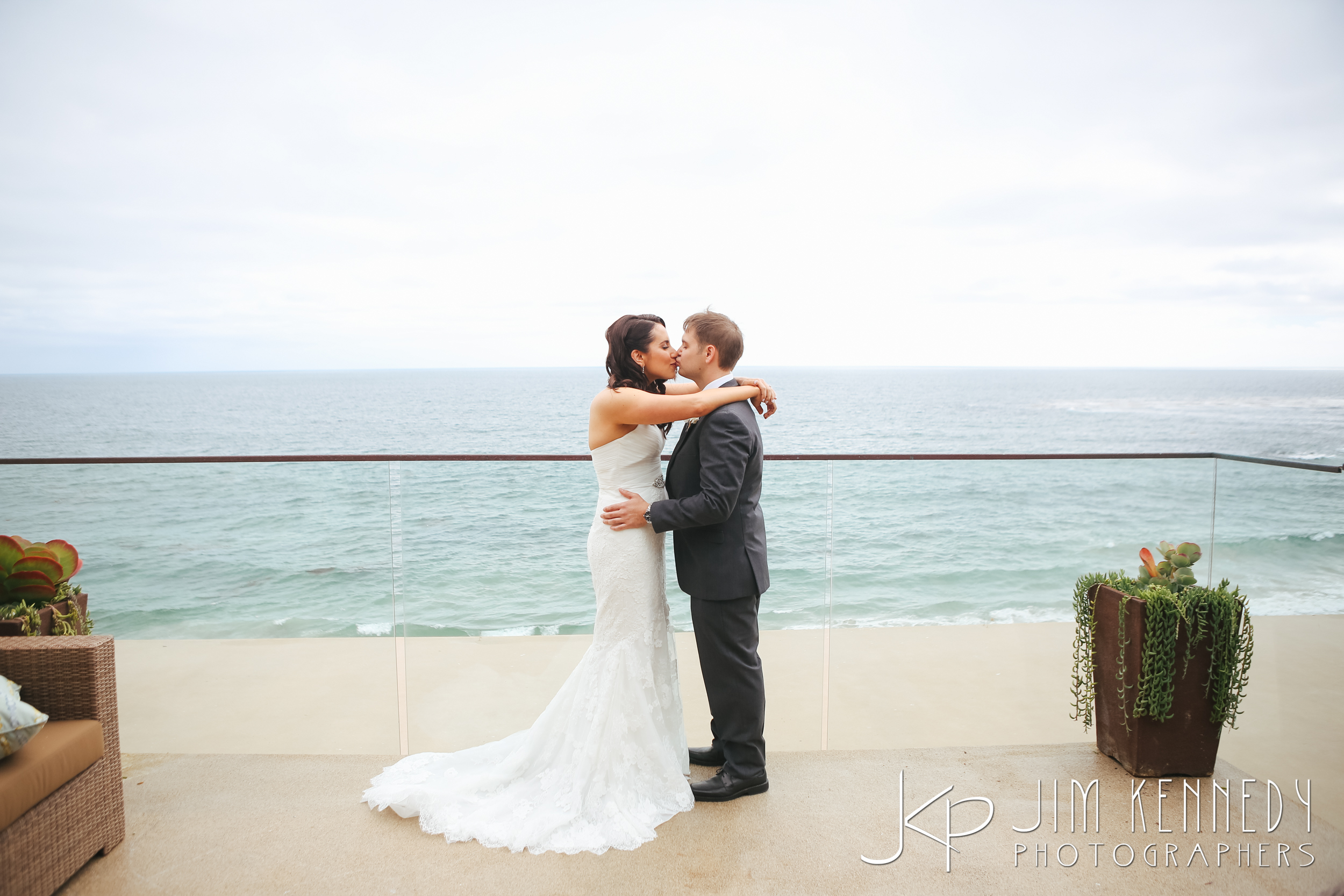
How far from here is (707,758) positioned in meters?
2.69

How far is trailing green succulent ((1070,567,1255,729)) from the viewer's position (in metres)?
2.50

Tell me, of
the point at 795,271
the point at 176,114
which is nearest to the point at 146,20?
the point at 176,114

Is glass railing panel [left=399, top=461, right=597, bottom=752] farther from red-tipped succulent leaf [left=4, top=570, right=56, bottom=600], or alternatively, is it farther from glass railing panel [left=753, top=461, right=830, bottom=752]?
red-tipped succulent leaf [left=4, top=570, right=56, bottom=600]

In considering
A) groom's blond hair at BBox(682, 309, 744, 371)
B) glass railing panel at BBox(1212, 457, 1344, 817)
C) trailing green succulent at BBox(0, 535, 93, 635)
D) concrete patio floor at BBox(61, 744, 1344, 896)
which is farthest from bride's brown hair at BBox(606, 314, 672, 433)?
glass railing panel at BBox(1212, 457, 1344, 817)

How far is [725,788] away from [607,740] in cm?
43

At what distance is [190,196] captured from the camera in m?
43.9

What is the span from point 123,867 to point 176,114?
49.0 meters

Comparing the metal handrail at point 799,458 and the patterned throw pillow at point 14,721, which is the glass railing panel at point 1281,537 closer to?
the metal handrail at point 799,458

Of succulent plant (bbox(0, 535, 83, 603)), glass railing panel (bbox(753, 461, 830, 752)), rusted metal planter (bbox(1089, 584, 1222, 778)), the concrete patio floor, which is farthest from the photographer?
glass railing panel (bbox(753, 461, 830, 752))

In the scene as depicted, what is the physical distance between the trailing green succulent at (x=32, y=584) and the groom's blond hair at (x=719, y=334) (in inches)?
81.9

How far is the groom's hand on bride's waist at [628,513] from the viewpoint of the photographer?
2.36 meters

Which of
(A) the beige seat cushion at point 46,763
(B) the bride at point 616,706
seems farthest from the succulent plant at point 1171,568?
(A) the beige seat cushion at point 46,763

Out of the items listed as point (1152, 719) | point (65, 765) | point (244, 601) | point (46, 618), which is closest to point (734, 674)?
point (1152, 719)

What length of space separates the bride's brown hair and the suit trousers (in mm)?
621
